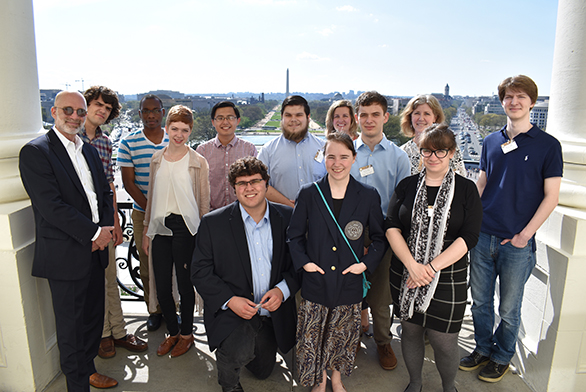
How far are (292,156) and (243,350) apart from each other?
1465mm

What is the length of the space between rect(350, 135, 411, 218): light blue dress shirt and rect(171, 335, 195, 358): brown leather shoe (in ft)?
5.77

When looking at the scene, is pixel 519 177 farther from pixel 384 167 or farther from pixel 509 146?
pixel 384 167

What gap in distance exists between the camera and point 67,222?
2.12m

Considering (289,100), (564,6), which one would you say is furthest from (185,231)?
(564,6)

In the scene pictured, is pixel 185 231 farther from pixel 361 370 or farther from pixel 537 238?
pixel 537 238

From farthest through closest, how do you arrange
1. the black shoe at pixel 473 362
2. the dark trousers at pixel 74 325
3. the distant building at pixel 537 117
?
the black shoe at pixel 473 362 < the distant building at pixel 537 117 < the dark trousers at pixel 74 325

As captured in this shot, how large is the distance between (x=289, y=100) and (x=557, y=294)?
7.38ft

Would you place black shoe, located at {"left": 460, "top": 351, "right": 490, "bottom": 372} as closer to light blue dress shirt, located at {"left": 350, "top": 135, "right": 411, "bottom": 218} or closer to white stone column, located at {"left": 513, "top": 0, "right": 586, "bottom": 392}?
white stone column, located at {"left": 513, "top": 0, "right": 586, "bottom": 392}

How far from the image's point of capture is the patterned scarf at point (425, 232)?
2143 mm

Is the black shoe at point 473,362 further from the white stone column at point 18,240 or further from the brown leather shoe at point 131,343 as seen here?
the white stone column at point 18,240

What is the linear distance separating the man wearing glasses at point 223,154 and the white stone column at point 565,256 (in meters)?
2.26

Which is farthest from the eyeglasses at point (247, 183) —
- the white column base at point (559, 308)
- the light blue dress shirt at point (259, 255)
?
the white column base at point (559, 308)

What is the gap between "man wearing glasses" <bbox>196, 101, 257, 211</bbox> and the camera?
3107mm

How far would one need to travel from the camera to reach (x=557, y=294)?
7.83 ft
